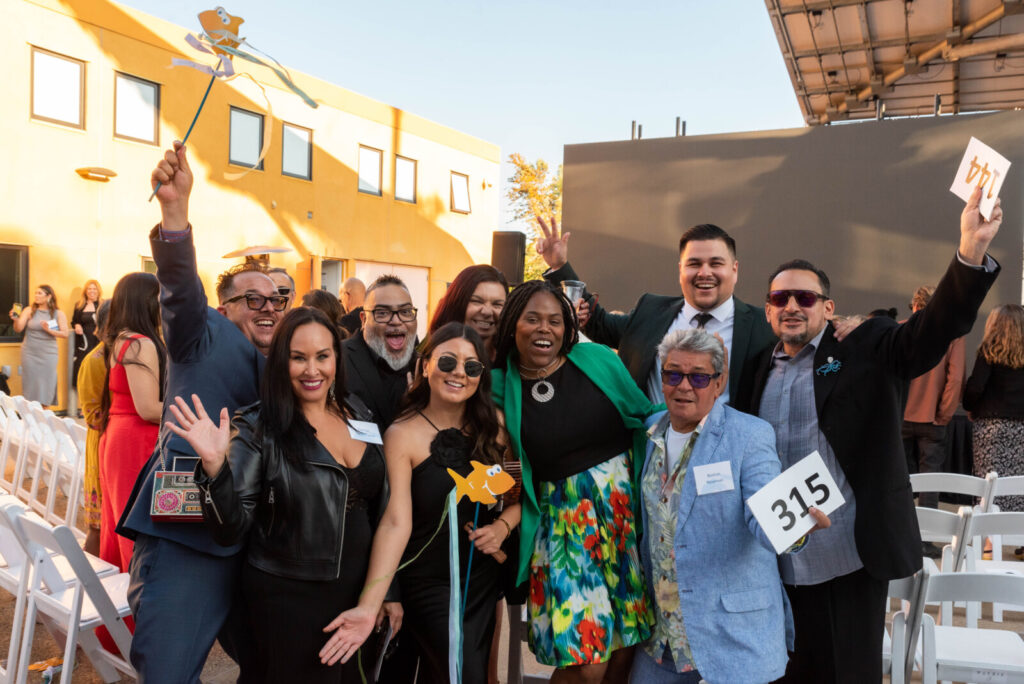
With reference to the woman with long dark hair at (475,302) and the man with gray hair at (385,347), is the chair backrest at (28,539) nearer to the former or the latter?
the man with gray hair at (385,347)

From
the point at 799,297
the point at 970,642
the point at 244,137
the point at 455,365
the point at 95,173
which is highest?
the point at 244,137

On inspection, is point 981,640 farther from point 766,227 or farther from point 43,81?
point 43,81

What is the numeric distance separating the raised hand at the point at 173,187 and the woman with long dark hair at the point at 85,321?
961 centimetres

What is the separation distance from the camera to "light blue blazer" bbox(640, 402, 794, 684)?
199 centimetres

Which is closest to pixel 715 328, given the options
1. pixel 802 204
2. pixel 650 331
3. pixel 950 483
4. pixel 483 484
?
pixel 650 331

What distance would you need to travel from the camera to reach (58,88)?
10891 millimetres

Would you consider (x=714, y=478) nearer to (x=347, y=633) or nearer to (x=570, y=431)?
(x=570, y=431)

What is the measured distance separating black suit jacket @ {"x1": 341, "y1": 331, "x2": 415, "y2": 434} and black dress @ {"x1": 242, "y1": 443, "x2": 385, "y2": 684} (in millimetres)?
634

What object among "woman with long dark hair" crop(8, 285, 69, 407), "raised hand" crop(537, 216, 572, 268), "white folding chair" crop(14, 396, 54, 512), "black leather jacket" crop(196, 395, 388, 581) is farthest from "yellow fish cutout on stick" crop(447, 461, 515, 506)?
"woman with long dark hair" crop(8, 285, 69, 407)

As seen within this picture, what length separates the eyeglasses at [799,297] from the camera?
2.35 metres

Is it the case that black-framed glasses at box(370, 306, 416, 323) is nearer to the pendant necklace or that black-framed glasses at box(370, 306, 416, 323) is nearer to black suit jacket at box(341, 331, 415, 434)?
black suit jacket at box(341, 331, 415, 434)

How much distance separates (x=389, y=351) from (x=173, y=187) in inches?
42.8

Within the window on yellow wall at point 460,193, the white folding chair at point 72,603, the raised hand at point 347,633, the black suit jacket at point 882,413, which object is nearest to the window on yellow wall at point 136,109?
the window on yellow wall at point 460,193

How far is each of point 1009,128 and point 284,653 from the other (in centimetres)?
1101
